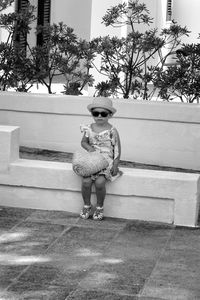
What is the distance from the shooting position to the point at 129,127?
1020cm

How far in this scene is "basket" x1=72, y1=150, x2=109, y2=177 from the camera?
808 centimetres

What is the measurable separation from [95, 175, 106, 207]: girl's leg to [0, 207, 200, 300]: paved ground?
0.64ft

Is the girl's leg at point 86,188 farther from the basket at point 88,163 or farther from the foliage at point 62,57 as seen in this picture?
the foliage at point 62,57

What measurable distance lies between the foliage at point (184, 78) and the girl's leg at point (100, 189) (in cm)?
277

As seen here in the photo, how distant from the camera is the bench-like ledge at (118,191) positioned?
8.12 meters

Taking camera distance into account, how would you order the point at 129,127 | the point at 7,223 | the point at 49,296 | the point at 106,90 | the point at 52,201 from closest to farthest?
the point at 49,296, the point at 7,223, the point at 52,201, the point at 129,127, the point at 106,90

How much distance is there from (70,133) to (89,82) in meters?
0.98

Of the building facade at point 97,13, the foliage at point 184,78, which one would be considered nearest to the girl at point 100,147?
the foliage at point 184,78

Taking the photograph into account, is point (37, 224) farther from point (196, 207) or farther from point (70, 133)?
point (70, 133)

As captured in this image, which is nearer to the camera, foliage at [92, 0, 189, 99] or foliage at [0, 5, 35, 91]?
foliage at [92, 0, 189, 99]

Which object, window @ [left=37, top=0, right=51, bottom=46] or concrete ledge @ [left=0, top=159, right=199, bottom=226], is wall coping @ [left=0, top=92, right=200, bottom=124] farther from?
window @ [left=37, top=0, right=51, bottom=46]

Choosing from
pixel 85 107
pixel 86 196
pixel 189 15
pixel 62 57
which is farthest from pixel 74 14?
pixel 86 196

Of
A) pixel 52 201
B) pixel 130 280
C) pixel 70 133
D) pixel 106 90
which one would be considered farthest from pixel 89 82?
pixel 130 280

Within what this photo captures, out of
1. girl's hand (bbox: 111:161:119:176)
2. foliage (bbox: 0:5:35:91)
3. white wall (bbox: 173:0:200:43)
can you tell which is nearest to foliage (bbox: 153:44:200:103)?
foliage (bbox: 0:5:35:91)
